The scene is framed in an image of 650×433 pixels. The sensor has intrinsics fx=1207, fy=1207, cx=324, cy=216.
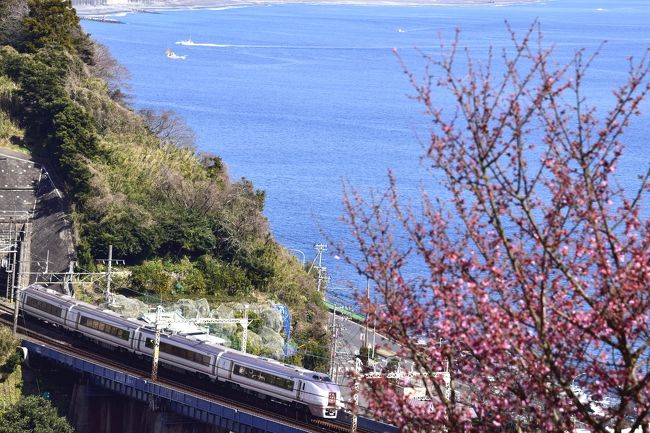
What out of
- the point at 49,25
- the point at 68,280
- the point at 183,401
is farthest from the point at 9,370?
the point at 49,25

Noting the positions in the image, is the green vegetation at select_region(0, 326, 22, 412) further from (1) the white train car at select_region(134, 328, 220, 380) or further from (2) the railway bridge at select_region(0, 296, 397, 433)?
(1) the white train car at select_region(134, 328, 220, 380)

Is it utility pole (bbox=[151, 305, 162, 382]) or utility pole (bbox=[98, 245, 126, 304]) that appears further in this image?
utility pole (bbox=[98, 245, 126, 304])

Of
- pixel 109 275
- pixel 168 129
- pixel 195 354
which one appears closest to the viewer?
pixel 195 354

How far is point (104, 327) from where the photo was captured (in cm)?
3156

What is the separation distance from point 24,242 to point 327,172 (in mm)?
33033

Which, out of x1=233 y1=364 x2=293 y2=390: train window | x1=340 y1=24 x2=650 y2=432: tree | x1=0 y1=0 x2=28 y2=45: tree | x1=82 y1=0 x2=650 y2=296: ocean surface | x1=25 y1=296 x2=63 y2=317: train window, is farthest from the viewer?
x1=82 y1=0 x2=650 y2=296: ocean surface

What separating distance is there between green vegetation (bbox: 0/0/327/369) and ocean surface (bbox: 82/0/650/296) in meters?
6.59

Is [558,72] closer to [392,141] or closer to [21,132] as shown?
[21,132]

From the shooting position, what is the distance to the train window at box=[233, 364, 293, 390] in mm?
27284

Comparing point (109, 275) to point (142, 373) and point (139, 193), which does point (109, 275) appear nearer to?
point (142, 373)

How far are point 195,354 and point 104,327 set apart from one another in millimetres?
3331

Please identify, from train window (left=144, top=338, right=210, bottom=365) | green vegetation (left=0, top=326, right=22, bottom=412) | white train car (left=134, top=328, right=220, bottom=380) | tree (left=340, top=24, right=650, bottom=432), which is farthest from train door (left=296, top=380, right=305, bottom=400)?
tree (left=340, top=24, right=650, bottom=432)

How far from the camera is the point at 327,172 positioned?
68.6 m

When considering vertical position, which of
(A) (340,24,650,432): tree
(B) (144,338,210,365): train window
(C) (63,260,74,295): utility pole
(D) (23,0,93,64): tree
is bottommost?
(B) (144,338,210,365): train window
